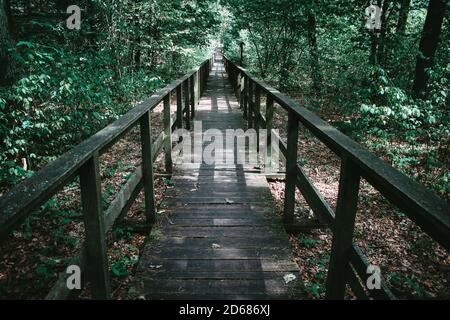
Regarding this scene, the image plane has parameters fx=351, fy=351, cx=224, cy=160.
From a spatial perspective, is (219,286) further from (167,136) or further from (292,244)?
(167,136)

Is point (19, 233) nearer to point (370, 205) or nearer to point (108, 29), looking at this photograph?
point (370, 205)

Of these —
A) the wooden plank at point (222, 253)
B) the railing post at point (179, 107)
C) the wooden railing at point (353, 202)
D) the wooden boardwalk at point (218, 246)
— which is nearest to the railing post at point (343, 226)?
the wooden railing at point (353, 202)

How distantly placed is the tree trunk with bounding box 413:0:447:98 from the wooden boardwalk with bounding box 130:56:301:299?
598cm

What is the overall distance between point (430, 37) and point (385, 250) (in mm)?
6716

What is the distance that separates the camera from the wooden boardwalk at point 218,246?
9.70 feet

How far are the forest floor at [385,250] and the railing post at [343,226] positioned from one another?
0.76 meters

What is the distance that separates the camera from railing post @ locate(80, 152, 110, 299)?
2.18m

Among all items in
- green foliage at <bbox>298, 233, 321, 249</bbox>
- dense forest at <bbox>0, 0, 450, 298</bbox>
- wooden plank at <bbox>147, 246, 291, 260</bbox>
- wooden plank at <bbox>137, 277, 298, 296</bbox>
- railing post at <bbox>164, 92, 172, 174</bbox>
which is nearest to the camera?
wooden plank at <bbox>137, 277, 298, 296</bbox>

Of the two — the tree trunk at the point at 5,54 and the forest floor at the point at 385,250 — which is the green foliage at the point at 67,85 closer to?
the tree trunk at the point at 5,54

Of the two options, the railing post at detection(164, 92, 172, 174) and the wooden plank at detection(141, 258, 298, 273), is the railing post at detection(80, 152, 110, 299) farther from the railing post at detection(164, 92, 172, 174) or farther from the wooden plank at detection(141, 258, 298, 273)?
the railing post at detection(164, 92, 172, 174)

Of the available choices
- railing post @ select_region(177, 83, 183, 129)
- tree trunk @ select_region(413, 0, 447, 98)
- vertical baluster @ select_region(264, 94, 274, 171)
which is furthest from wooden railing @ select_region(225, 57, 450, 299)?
tree trunk @ select_region(413, 0, 447, 98)

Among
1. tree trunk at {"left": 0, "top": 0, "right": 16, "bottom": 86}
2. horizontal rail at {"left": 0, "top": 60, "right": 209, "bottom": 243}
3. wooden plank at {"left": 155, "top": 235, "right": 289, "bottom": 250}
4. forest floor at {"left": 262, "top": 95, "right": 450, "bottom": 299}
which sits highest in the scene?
tree trunk at {"left": 0, "top": 0, "right": 16, "bottom": 86}

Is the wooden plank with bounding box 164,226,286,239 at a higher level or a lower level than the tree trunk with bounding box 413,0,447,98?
lower

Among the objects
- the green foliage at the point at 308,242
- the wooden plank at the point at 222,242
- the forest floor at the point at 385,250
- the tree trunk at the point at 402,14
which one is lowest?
the forest floor at the point at 385,250
